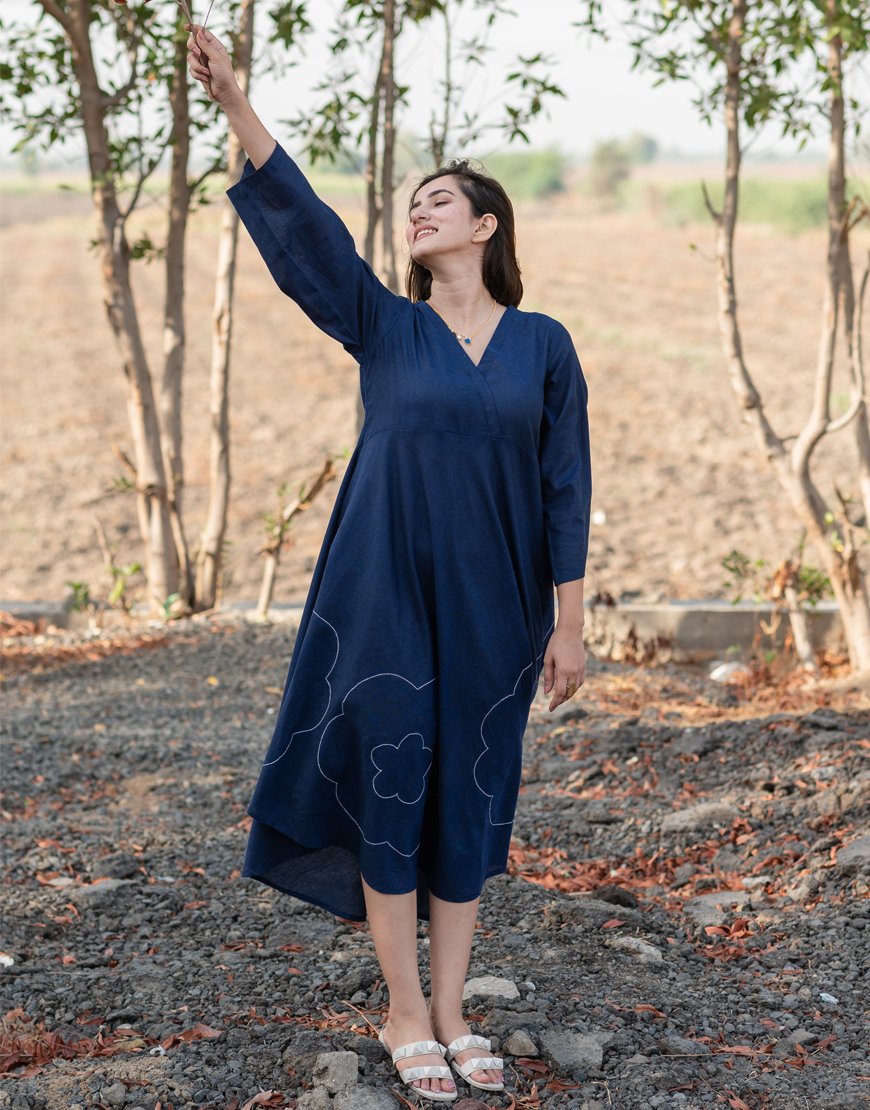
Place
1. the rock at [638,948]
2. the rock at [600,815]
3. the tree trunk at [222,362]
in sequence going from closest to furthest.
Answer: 1. the rock at [638,948]
2. the rock at [600,815]
3. the tree trunk at [222,362]

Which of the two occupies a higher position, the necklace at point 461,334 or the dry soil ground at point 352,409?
the necklace at point 461,334

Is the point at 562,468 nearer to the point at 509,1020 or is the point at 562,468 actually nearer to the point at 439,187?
the point at 439,187

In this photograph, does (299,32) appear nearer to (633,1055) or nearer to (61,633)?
(61,633)

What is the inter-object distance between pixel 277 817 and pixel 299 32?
198 inches

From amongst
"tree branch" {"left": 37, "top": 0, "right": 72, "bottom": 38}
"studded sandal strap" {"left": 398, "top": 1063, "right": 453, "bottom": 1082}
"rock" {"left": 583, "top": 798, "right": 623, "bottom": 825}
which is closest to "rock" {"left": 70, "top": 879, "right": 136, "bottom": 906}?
"studded sandal strap" {"left": 398, "top": 1063, "right": 453, "bottom": 1082}

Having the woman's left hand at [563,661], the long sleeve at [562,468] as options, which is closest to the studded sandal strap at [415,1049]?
the woman's left hand at [563,661]

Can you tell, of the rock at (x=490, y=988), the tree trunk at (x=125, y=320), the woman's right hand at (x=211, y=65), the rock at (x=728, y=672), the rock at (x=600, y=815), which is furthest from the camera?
the tree trunk at (x=125, y=320)

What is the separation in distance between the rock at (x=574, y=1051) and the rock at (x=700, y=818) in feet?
4.73

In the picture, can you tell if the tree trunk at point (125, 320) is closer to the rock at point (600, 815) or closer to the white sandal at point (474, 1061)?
the rock at point (600, 815)

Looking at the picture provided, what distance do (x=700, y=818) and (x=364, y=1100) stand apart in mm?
1929

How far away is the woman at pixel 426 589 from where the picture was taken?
221cm

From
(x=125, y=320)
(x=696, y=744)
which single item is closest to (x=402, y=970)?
(x=696, y=744)

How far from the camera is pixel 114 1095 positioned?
2.23m

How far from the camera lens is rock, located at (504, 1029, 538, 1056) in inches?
95.4
